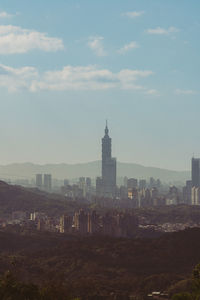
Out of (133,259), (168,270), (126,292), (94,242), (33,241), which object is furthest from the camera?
(33,241)

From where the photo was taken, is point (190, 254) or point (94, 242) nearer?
point (190, 254)

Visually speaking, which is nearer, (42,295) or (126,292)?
(42,295)

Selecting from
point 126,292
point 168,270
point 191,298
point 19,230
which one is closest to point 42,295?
point 191,298

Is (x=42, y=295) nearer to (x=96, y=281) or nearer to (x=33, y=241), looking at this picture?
(x=96, y=281)

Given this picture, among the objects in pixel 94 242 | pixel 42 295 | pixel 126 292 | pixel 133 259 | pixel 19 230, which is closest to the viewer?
pixel 42 295

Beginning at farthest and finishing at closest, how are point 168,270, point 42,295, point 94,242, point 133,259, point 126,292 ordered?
1. point 94,242
2. point 133,259
3. point 168,270
4. point 126,292
5. point 42,295

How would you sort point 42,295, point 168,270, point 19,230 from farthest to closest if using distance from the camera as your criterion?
point 19,230
point 168,270
point 42,295

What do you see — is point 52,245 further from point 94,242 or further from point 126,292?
point 126,292

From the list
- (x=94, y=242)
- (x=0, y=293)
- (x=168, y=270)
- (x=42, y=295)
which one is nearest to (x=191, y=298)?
(x=42, y=295)
